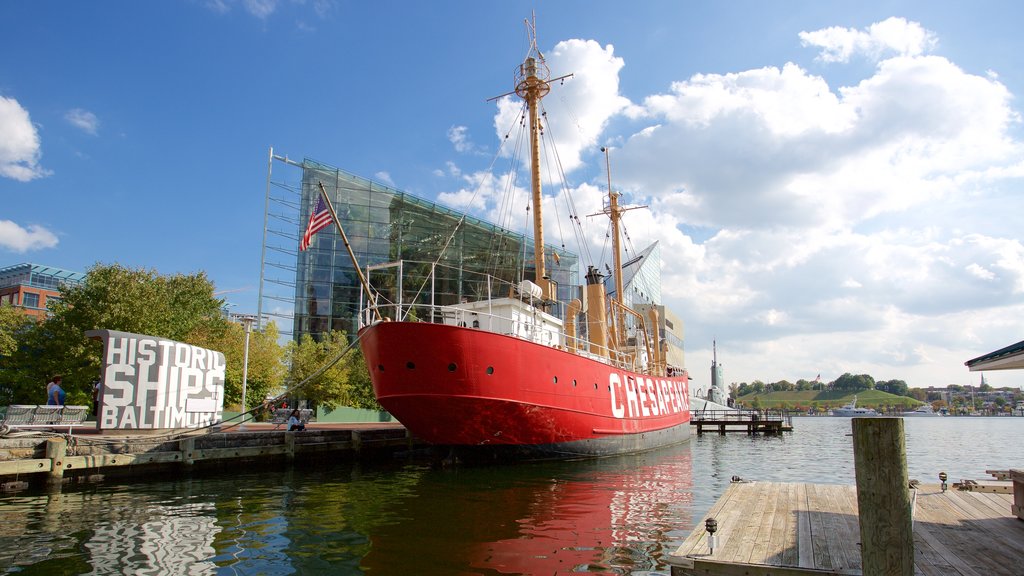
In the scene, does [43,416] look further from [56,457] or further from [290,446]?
[290,446]

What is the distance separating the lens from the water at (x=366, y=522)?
7.62 meters

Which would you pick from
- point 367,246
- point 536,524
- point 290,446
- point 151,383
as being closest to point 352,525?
point 536,524

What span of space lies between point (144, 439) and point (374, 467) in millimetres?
6337

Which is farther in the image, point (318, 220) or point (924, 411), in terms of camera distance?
point (924, 411)

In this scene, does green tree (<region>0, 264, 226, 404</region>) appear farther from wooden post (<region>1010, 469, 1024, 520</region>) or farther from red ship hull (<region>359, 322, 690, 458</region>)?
wooden post (<region>1010, 469, 1024, 520</region>)

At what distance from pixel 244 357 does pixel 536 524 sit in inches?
944

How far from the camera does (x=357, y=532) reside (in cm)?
929

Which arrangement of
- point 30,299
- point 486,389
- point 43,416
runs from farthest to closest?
point 30,299
point 486,389
point 43,416

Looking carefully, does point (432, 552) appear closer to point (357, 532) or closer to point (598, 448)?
point (357, 532)

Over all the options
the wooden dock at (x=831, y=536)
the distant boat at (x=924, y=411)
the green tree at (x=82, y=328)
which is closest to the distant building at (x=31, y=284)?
the green tree at (x=82, y=328)

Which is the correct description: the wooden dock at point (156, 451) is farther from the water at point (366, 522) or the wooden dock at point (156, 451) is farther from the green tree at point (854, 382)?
the green tree at point (854, 382)

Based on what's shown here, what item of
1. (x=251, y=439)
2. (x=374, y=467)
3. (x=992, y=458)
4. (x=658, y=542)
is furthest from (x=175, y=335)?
(x=992, y=458)

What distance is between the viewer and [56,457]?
13125 mm

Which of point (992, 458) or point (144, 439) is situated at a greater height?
point (144, 439)
